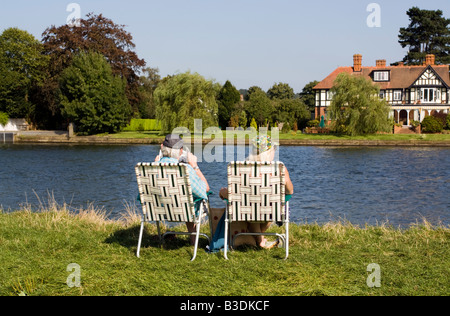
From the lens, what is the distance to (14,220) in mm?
7766

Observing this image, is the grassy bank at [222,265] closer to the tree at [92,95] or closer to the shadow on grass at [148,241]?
the shadow on grass at [148,241]

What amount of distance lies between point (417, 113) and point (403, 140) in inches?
775

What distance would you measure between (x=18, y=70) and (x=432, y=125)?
44.6 metres

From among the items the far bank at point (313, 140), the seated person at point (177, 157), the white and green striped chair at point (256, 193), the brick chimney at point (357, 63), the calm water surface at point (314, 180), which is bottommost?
the calm water surface at point (314, 180)

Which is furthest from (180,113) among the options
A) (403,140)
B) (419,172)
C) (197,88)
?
(419,172)

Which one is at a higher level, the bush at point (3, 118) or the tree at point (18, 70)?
the tree at point (18, 70)

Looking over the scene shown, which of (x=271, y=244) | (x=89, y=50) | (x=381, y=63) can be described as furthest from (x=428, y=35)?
(x=271, y=244)

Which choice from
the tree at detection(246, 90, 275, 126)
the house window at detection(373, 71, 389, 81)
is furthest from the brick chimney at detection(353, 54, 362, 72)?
the tree at detection(246, 90, 275, 126)

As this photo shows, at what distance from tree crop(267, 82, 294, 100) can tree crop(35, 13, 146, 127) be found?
33.7 m

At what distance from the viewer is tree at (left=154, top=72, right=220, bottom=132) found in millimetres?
43688

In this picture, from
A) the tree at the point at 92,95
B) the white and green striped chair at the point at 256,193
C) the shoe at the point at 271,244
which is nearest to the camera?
the white and green striped chair at the point at 256,193

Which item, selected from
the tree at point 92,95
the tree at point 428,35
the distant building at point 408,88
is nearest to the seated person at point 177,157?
the tree at point 92,95

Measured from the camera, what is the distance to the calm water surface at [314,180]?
16.6 metres
